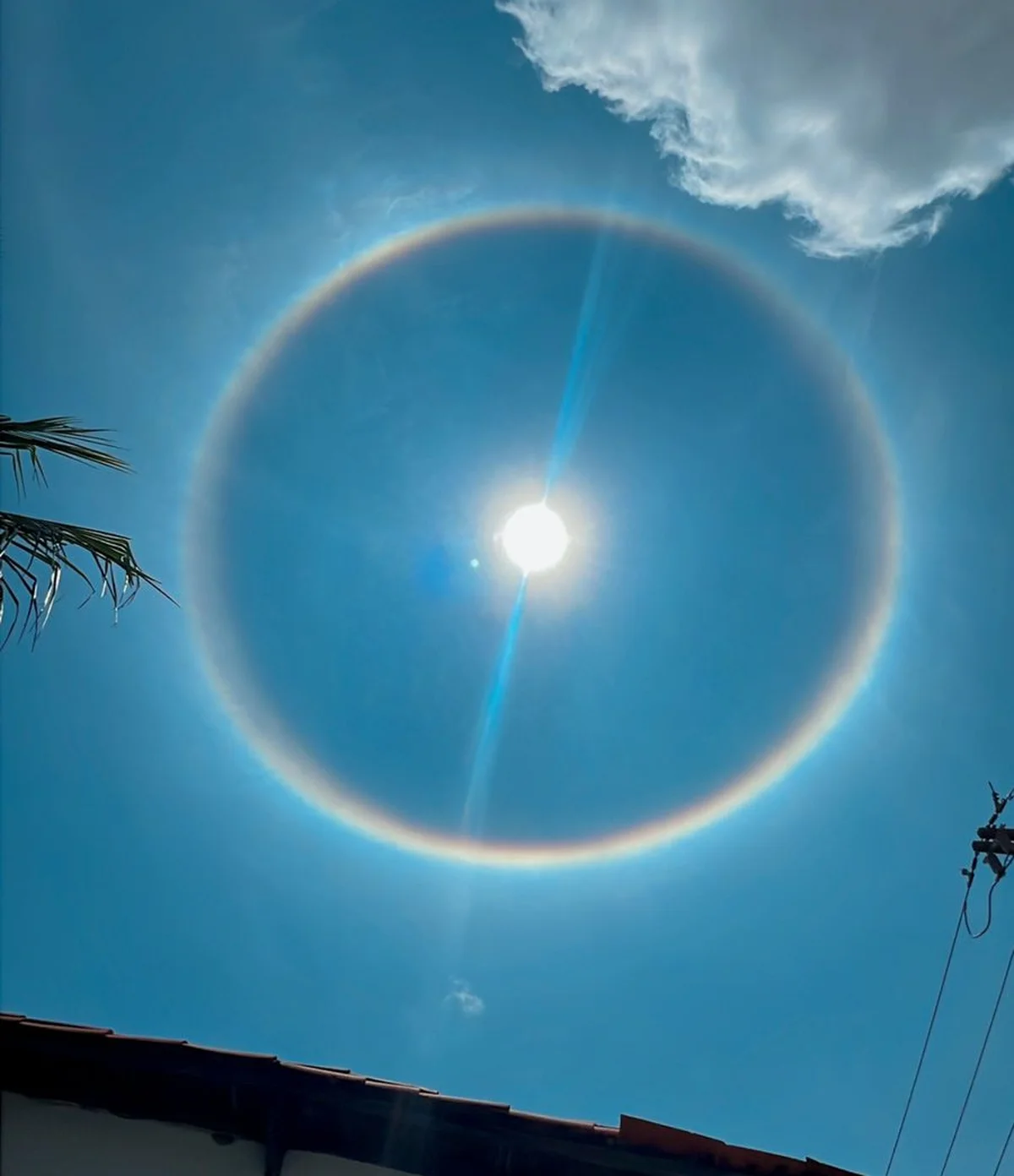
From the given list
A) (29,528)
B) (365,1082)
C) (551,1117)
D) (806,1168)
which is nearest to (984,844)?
(806,1168)

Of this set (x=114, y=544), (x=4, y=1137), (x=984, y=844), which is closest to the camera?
(x=114, y=544)

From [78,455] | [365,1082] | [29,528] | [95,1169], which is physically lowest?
[95,1169]

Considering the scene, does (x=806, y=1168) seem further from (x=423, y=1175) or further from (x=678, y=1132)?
(x=423, y=1175)

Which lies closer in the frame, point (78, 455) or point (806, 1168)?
point (78, 455)

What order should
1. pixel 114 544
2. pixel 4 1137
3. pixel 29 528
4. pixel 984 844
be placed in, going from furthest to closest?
pixel 984 844
pixel 4 1137
pixel 114 544
pixel 29 528

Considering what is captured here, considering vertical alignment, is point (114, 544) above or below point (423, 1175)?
above

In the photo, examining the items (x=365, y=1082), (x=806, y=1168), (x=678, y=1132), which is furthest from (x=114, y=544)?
(x=806, y=1168)
